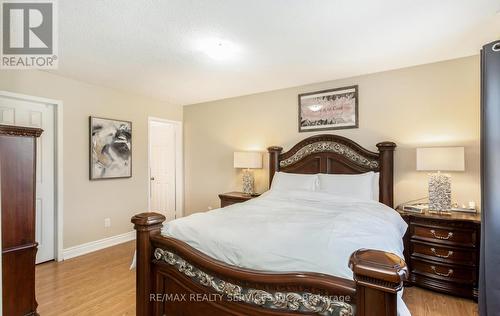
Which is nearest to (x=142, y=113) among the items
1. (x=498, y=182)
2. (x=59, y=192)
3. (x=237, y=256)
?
(x=59, y=192)

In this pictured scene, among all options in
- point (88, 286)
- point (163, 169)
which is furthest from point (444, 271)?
point (163, 169)

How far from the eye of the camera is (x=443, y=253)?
251 centimetres

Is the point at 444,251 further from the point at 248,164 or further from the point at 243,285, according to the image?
the point at 248,164

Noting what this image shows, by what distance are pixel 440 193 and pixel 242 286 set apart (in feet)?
7.72

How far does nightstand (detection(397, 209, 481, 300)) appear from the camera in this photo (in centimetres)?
238

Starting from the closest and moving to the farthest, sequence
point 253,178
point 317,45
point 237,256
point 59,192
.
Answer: point 237,256, point 317,45, point 59,192, point 253,178

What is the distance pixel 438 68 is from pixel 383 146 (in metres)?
1.02

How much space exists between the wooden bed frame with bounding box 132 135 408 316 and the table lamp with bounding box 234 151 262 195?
2131 millimetres

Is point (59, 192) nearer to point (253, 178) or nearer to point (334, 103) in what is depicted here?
point (253, 178)

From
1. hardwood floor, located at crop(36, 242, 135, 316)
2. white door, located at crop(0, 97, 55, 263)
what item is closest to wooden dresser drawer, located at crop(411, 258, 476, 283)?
hardwood floor, located at crop(36, 242, 135, 316)

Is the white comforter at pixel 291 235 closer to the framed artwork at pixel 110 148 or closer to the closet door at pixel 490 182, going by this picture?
the closet door at pixel 490 182

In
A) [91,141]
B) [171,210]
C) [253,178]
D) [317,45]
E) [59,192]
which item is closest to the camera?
[317,45]

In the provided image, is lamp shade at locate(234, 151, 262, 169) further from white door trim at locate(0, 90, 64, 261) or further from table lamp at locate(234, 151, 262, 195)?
white door trim at locate(0, 90, 64, 261)

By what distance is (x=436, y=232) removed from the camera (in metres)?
2.54
